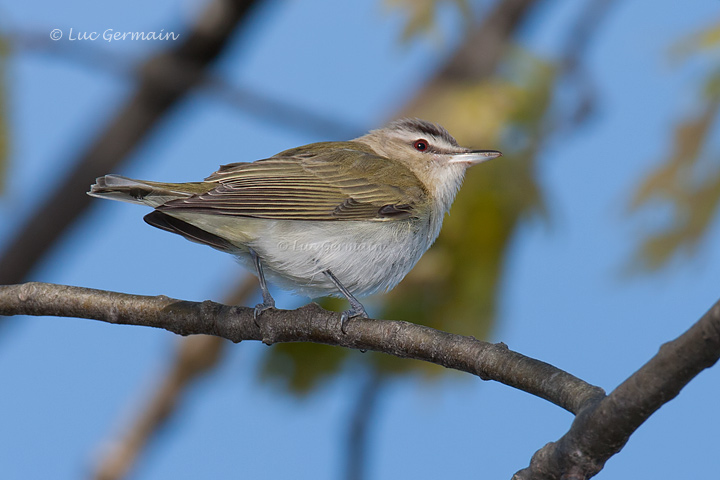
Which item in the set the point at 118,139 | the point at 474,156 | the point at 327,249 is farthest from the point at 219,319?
the point at 118,139

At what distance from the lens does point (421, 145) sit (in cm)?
507

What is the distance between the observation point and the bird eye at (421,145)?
504cm

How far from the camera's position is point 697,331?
181cm

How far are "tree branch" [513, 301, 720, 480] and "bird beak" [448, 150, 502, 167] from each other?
85.5 inches

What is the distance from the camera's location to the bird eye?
198 inches

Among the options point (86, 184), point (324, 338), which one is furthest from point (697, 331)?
point (86, 184)

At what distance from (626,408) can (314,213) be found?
7.37 feet

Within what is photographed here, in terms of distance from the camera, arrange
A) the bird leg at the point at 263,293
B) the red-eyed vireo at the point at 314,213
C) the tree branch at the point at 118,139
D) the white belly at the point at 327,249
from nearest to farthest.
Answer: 1. the bird leg at the point at 263,293
2. the red-eyed vireo at the point at 314,213
3. the white belly at the point at 327,249
4. the tree branch at the point at 118,139

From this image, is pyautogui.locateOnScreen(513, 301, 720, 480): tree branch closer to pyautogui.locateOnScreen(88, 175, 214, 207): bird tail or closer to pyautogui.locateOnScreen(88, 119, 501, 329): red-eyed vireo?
pyautogui.locateOnScreen(88, 119, 501, 329): red-eyed vireo

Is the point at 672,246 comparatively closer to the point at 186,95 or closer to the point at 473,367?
the point at 473,367

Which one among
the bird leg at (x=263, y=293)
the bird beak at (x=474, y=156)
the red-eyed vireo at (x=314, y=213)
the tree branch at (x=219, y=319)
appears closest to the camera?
the tree branch at (x=219, y=319)

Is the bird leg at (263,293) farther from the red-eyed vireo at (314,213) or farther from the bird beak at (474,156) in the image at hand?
the bird beak at (474,156)

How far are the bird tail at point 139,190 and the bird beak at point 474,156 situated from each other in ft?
4.89

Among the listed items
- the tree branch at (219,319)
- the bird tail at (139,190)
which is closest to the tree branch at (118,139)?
the bird tail at (139,190)
